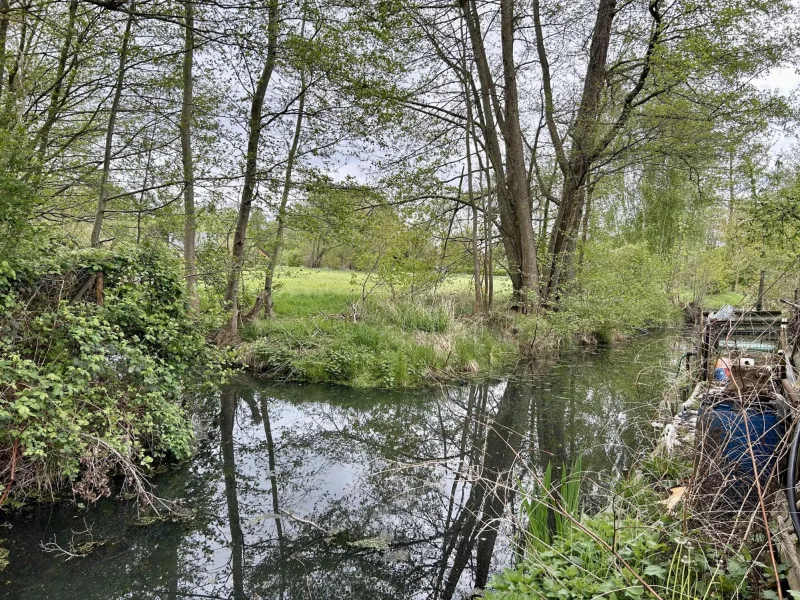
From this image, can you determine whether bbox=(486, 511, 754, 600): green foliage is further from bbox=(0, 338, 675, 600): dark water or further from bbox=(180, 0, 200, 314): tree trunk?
bbox=(180, 0, 200, 314): tree trunk

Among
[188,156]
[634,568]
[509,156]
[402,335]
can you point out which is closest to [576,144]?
[509,156]

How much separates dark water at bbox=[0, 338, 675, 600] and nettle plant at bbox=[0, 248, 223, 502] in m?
0.41

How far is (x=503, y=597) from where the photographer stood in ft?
8.57

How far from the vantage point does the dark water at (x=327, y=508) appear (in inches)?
139

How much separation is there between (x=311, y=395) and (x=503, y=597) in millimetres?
6346

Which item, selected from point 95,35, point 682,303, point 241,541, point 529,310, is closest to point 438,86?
point 529,310

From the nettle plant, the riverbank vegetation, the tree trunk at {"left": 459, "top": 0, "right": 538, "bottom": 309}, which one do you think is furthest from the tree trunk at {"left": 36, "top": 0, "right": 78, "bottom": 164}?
the tree trunk at {"left": 459, "top": 0, "right": 538, "bottom": 309}

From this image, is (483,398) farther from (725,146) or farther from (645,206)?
(645,206)

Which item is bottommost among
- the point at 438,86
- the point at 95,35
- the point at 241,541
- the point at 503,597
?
the point at 241,541

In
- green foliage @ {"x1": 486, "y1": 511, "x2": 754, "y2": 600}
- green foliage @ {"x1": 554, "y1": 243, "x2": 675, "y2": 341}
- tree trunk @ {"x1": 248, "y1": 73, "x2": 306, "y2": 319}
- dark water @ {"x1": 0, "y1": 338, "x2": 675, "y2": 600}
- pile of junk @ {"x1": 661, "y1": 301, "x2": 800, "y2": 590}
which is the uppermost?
tree trunk @ {"x1": 248, "y1": 73, "x2": 306, "y2": 319}

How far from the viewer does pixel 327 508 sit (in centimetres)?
468

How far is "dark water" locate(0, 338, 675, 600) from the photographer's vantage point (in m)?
3.54

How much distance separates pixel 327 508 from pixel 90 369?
8.07 feet

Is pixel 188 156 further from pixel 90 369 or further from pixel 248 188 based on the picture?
pixel 90 369
